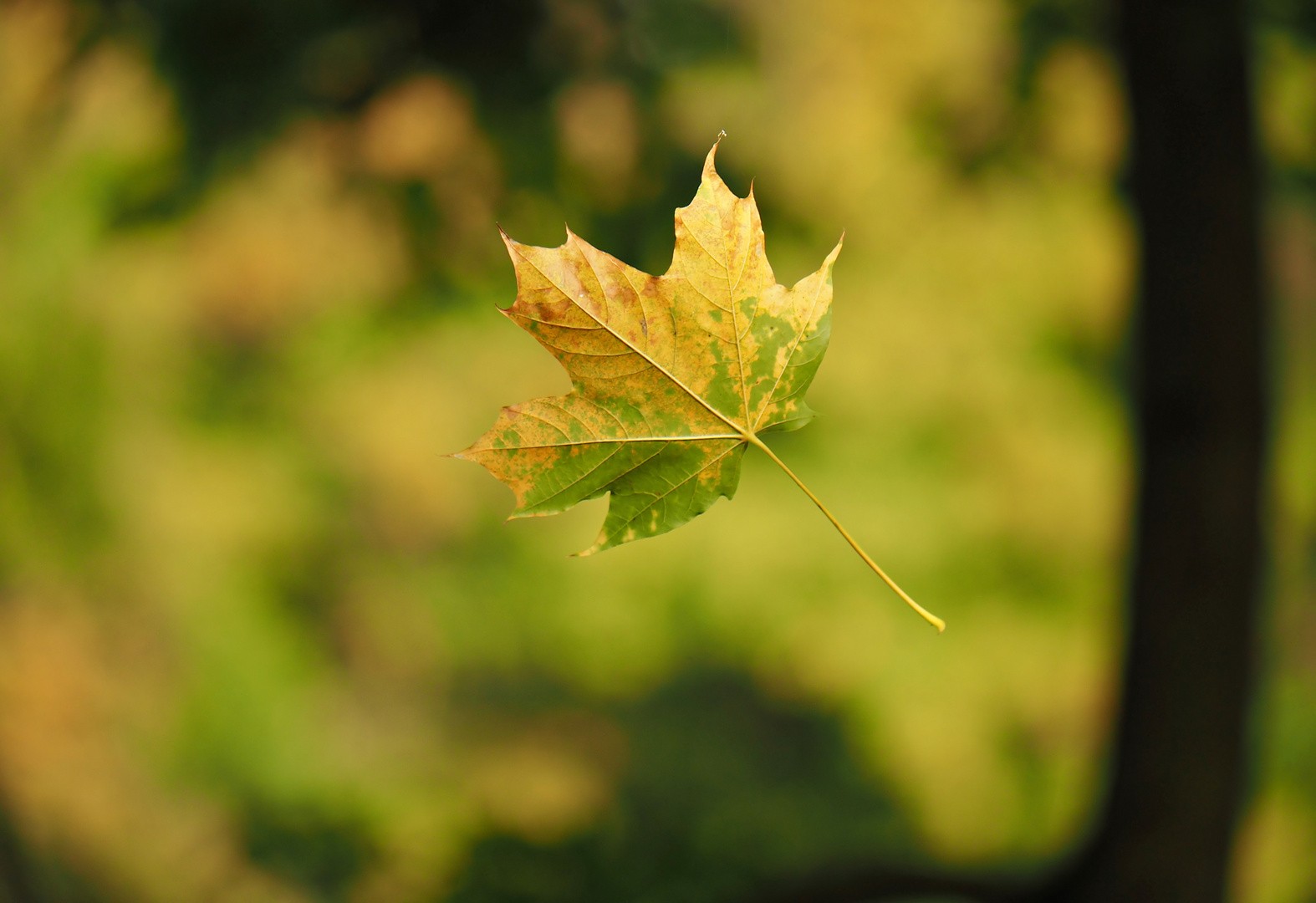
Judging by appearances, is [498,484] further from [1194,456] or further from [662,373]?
→ [1194,456]

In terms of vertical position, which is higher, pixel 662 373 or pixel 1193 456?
pixel 662 373

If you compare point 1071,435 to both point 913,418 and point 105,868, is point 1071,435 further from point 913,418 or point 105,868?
point 105,868

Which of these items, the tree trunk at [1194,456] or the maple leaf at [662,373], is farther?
the tree trunk at [1194,456]

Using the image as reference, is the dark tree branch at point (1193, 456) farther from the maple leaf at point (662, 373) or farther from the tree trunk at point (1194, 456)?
the maple leaf at point (662, 373)

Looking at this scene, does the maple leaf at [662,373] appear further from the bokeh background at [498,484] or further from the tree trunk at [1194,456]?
the tree trunk at [1194,456]

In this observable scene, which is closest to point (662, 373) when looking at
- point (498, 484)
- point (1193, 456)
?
point (498, 484)

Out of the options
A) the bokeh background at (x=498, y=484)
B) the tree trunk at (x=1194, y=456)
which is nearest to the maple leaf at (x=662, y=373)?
the bokeh background at (x=498, y=484)

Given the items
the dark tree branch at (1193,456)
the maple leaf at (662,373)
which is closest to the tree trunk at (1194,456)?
the dark tree branch at (1193,456)

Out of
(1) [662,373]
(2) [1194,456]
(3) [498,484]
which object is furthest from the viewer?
(3) [498,484]
